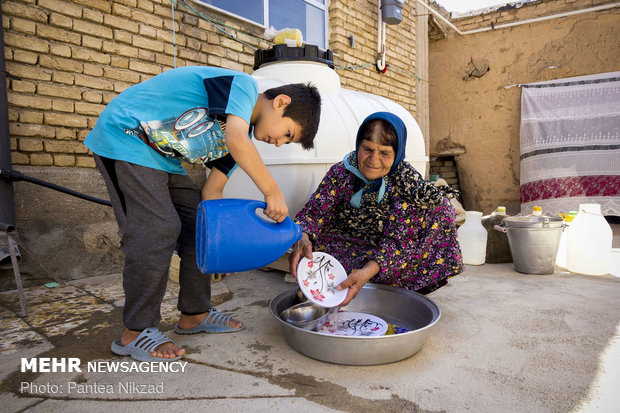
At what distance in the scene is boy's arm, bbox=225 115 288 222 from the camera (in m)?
1.21

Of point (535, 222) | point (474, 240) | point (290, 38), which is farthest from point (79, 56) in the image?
point (535, 222)

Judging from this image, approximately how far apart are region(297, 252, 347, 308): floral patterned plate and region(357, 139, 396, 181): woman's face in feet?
1.40

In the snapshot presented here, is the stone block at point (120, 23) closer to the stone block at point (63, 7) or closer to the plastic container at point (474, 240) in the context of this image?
the stone block at point (63, 7)

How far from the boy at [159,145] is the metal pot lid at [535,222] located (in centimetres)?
183

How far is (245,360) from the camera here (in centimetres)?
138

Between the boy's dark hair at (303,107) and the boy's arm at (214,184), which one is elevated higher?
the boy's dark hair at (303,107)

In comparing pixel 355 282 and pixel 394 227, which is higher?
pixel 394 227

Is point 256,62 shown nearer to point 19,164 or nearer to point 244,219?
point 19,164

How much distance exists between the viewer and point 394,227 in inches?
68.8

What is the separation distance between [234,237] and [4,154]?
1.52 m

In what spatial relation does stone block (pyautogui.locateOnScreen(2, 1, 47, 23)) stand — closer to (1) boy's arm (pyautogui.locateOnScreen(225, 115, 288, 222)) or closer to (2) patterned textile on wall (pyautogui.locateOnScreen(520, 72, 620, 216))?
(1) boy's arm (pyautogui.locateOnScreen(225, 115, 288, 222))

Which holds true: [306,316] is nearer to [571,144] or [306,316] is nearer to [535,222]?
[535,222]

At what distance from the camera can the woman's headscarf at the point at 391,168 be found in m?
1.72

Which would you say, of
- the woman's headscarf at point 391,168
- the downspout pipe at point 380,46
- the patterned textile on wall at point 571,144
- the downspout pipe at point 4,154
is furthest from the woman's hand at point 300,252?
the patterned textile on wall at point 571,144
